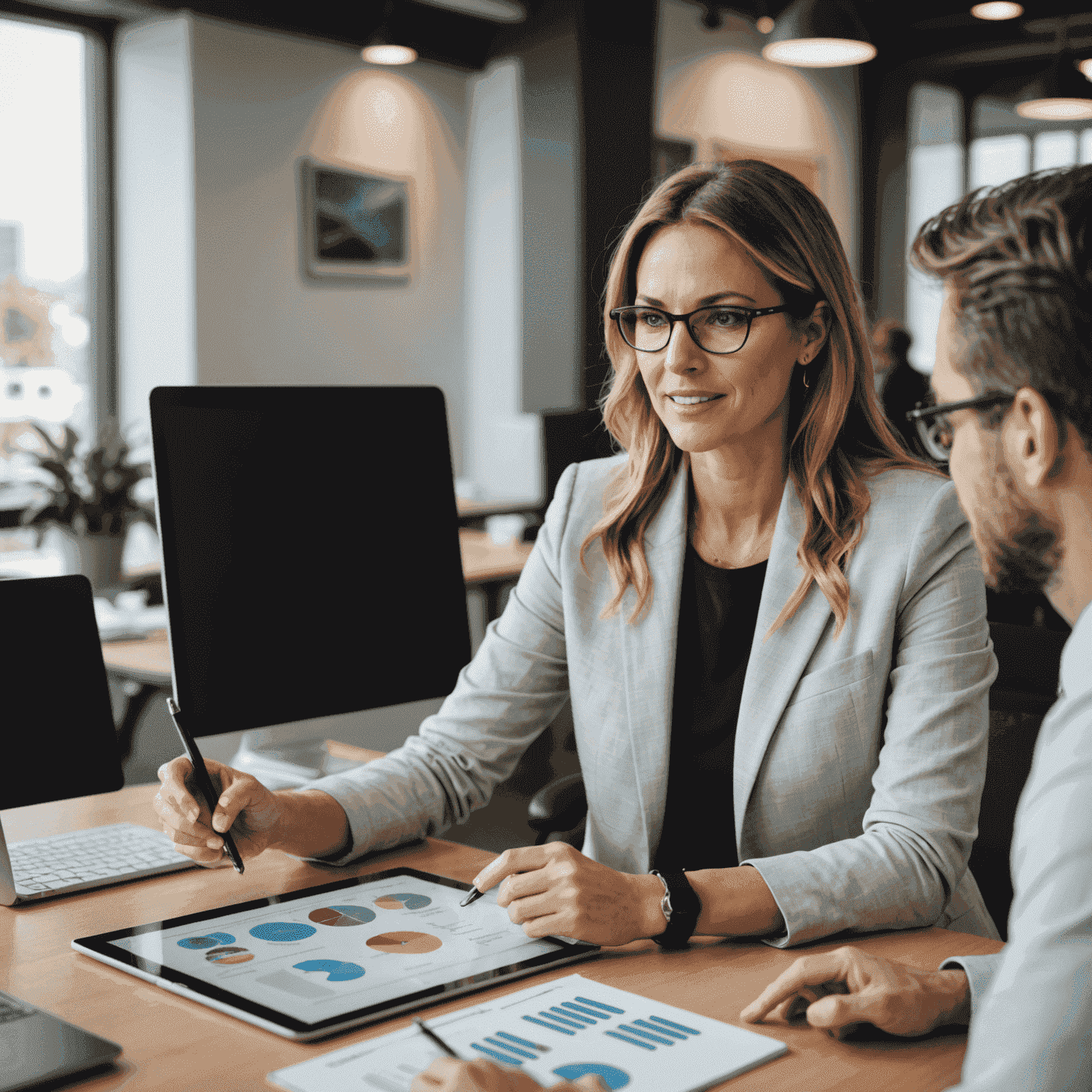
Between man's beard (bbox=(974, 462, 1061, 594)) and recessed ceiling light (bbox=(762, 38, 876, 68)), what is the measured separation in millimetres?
4565

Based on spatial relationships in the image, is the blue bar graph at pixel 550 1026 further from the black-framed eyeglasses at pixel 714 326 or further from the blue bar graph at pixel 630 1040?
the black-framed eyeglasses at pixel 714 326

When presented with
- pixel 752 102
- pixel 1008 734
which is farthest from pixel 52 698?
pixel 752 102

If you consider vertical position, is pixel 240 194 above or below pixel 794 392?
above

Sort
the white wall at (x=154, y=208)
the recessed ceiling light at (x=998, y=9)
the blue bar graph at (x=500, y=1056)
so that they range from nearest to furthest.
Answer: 1. the blue bar graph at (x=500, y=1056)
2. the white wall at (x=154, y=208)
3. the recessed ceiling light at (x=998, y=9)

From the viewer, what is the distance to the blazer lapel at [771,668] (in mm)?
1505

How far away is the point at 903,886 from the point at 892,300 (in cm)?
819

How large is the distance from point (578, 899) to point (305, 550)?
2.39 ft

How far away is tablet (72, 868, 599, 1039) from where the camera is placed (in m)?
1.06

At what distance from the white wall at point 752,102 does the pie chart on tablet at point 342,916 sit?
6426 mm

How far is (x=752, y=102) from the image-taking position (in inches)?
308

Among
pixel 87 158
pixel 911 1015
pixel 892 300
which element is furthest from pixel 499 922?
pixel 892 300

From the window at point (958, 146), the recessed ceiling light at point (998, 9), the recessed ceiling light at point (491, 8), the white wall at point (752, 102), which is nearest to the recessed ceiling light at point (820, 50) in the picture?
the recessed ceiling light at point (491, 8)

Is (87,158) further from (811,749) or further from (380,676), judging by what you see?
(811,749)

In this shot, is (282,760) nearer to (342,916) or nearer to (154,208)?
(342,916)
